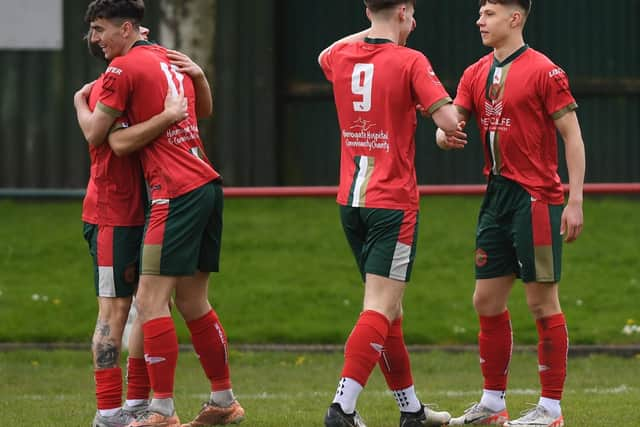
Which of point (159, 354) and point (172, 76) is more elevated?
point (172, 76)

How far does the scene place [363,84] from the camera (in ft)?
21.1

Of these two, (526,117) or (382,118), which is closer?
(382,118)

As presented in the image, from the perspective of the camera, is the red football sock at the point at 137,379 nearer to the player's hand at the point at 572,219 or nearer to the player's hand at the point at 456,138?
the player's hand at the point at 456,138

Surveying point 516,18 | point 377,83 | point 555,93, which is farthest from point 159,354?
point 516,18

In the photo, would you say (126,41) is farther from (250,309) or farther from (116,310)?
(250,309)

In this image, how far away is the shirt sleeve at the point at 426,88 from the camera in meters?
6.28

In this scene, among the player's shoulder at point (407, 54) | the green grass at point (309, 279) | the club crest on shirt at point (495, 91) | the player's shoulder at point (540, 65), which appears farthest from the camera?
the green grass at point (309, 279)

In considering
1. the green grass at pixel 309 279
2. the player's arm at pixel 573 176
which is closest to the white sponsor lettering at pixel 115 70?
the player's arm at pixel 573 176

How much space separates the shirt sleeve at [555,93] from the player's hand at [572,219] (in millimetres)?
435

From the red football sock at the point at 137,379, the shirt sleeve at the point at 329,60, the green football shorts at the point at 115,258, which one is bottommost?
the red football sock at the point at 137,379

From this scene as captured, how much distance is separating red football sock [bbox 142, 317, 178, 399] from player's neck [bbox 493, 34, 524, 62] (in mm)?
2077

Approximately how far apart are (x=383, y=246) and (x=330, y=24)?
11.0m

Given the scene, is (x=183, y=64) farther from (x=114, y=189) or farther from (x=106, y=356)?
(x=106, y=356)

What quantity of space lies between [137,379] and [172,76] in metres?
1.52
